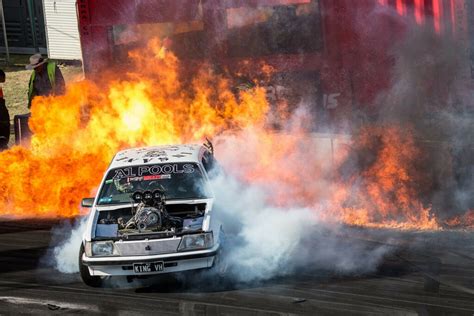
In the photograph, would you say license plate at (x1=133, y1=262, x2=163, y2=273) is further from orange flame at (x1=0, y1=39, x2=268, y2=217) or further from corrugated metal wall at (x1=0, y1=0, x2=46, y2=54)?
corrugated metal wall at (x1=0, y1=0, x2=46, y2=54)

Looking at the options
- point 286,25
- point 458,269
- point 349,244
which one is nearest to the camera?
point 458,269

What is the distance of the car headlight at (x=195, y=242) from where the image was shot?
870 centimetres

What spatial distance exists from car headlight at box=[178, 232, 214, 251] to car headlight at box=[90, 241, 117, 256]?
0.75m

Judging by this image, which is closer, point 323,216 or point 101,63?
point 323,216

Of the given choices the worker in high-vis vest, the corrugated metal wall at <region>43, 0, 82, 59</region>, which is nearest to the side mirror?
the worker in high-vis vest

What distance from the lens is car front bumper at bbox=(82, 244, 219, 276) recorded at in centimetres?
862

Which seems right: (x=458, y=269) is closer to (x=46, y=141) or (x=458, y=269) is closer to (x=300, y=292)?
(x=300, y=292)

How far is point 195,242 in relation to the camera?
8.74 m

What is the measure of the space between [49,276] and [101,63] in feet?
21.8

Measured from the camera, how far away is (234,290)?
8.72 m

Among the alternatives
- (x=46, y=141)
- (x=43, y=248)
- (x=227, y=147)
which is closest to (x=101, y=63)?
(x=46, y=141)

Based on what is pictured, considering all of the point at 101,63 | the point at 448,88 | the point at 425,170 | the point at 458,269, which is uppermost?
the point at 101,63

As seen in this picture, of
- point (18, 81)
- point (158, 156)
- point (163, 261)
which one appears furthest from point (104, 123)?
point (18, 81)

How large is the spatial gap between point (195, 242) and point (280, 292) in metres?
1.07
